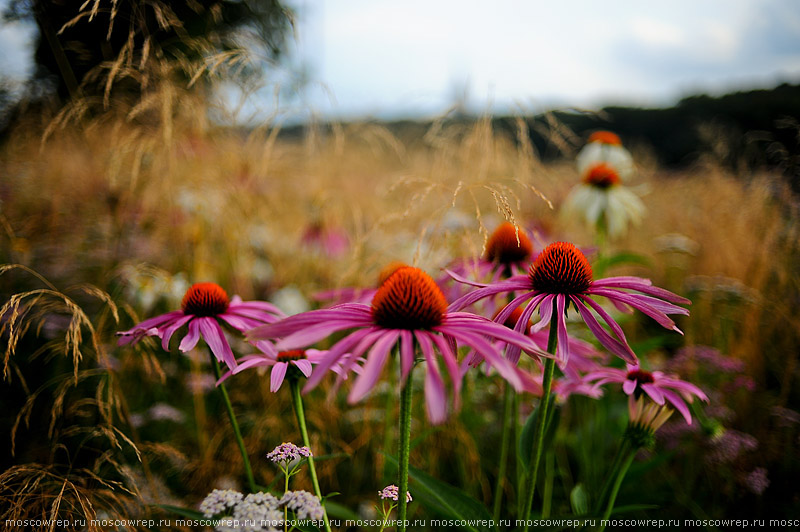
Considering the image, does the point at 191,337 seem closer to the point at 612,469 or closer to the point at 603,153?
the point at 612,469

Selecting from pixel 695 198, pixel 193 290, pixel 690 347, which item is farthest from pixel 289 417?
pixel 695 198

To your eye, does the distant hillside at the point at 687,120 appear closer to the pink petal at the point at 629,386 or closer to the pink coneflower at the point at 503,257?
the pink coneflower at the point at 503,257

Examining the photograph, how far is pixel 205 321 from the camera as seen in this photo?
83cm

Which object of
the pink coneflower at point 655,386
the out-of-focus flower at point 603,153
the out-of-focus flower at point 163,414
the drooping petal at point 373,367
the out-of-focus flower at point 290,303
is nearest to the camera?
the drooping petal at point 373,367

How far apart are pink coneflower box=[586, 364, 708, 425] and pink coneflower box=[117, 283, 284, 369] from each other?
0.76 meters

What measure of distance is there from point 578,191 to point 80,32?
101 inches

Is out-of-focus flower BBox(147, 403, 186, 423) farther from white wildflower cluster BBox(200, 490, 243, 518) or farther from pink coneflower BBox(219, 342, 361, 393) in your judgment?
white wildflower cluster BBox(200, 490, 243, 518)

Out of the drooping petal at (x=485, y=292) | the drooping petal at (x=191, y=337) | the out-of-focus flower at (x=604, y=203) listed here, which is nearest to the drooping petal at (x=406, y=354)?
the drooping petal at (x=485, y=292)

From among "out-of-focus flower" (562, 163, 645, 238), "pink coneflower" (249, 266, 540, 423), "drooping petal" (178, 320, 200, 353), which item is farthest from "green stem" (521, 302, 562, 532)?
"out-of-focus flower" (562, 163, 645, 238)

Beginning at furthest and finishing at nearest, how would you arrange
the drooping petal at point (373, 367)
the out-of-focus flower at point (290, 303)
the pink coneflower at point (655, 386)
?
1. the out-of-focus flower at point (290, 303)
2. the pink coneflower at point (655, 386)
3. the drooping petal at point (373, 367)

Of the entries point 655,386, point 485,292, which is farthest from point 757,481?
point 485,292

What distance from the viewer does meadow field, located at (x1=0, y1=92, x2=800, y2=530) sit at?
1.16 meters

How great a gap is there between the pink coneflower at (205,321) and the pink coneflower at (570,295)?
43cm

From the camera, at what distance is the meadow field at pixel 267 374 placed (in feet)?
3.82
